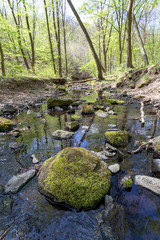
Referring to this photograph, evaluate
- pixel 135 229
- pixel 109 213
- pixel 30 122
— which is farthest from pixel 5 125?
pixel 135 229

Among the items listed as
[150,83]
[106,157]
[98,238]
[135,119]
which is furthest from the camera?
[150,83]

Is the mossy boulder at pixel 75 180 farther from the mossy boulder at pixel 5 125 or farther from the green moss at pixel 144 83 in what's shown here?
the green moss at pixel 144 83

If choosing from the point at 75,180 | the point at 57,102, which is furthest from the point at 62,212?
the point at 57,102

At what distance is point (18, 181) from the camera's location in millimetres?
2234

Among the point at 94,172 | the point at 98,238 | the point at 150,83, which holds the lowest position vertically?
the point at 98,238

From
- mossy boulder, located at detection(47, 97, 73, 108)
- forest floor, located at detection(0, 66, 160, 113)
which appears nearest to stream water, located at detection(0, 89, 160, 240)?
mossy boulder, located at detection(47, 97, 73, 108)

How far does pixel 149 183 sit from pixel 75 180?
1247 mm

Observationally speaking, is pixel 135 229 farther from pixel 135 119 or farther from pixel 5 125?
pixel 5 125

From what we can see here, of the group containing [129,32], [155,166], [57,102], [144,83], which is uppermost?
[129,32]

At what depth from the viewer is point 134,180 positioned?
89.4 inches

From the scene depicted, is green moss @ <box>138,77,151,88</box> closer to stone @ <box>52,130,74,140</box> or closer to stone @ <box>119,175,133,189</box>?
stone @ <box>52,130,74,140</box>

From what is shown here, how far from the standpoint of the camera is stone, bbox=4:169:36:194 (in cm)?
211

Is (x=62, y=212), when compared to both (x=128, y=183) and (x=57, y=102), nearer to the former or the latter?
(x=128, y=183)

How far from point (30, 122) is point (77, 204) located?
4489 mm
